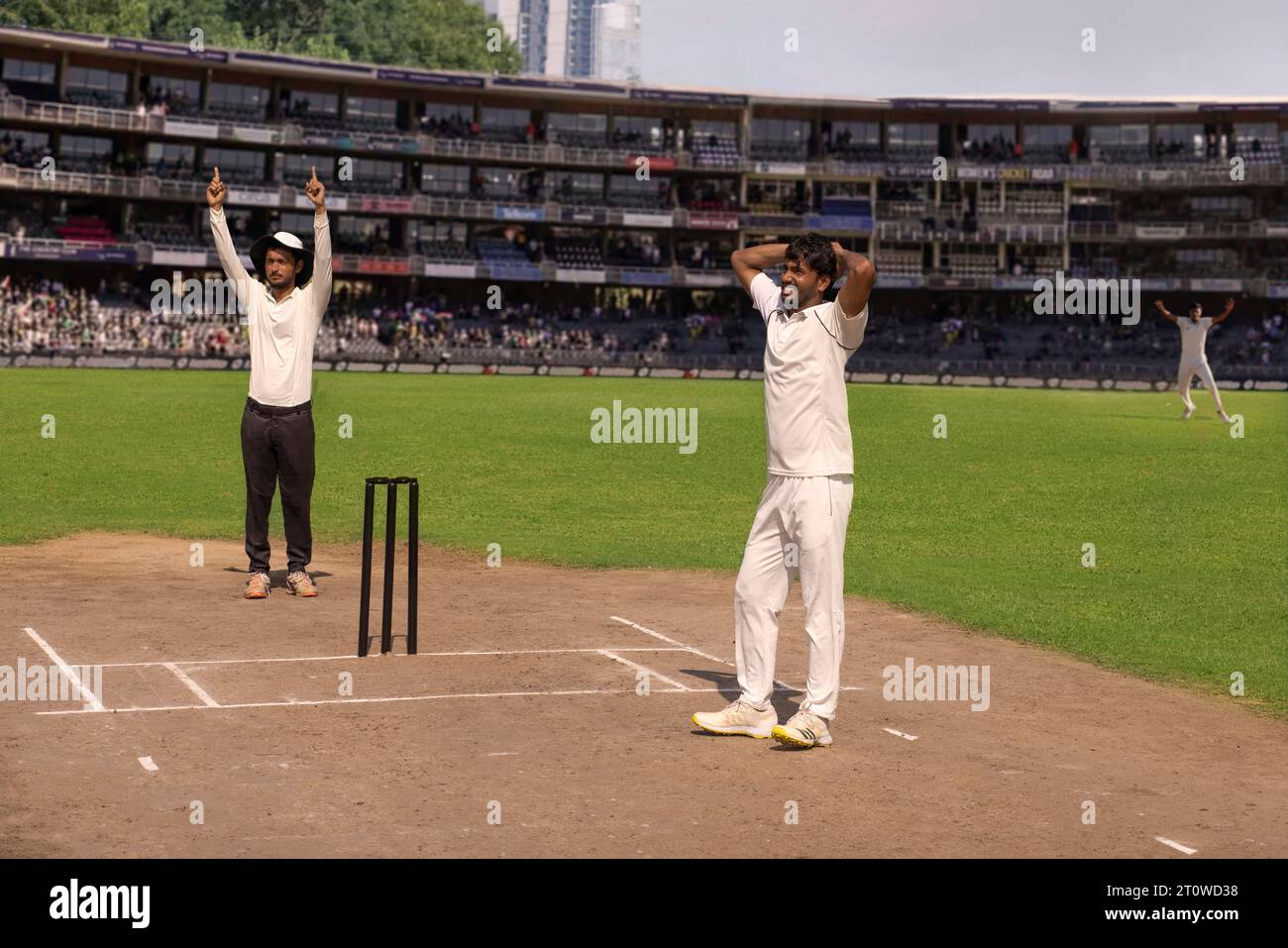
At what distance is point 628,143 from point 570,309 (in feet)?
37.3

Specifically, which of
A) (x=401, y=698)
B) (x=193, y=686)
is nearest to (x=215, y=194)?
(x=193, y=686)

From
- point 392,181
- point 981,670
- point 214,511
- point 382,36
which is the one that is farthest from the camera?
point 382,36

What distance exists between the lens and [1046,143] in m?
91.0

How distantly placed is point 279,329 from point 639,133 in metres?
79.2

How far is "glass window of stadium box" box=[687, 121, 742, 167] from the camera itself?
88.8 metres

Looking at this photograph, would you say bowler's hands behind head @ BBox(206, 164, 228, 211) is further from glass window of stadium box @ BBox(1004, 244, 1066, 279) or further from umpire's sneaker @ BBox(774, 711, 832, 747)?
glass window of stadium box @ BBox(1004, 244, 1066, 279)

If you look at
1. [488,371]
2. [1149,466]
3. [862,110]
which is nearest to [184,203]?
[488,371]

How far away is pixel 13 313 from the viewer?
6575 centimetres

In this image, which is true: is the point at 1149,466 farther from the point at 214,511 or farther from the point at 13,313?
the point at 13,313

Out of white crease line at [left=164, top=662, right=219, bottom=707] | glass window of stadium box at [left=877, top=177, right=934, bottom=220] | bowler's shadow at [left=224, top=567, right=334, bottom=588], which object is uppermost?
glass window of stadium box at [left=877, top=177, right=934, bottom=220]

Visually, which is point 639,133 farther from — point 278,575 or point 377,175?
point 278,575

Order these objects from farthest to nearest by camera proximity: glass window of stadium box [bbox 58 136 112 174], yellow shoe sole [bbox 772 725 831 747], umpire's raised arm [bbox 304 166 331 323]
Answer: glass window of stadium box [bbox 58 136 112 174], umpire's raised arm [bbox 304 166 331 323], yellow shoe sole [bbox 772 725 831 747]

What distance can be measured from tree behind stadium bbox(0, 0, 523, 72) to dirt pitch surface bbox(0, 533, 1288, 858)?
113325mm

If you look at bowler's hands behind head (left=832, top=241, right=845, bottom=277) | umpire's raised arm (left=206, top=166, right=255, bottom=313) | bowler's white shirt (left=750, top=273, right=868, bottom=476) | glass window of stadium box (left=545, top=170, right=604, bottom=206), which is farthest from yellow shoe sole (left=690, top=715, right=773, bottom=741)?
glass window of stadium box (left=545, top=170, right=604, bottom=206)
